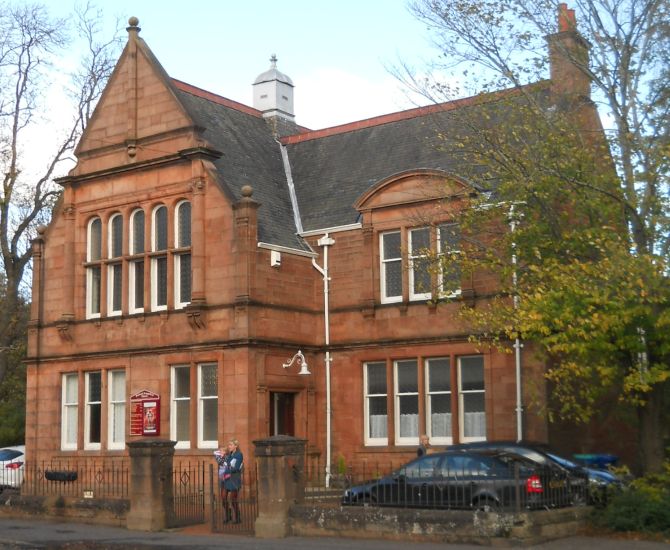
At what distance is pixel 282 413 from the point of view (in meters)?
28.7

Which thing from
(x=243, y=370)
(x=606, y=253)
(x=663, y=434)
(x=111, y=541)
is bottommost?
(x=111, y=541)

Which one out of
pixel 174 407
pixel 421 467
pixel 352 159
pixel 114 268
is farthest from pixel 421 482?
pixel 352 159

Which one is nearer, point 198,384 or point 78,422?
point 198,384

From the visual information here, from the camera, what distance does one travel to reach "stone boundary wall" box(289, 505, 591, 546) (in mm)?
17312

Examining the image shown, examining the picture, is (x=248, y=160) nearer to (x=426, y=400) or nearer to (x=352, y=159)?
(x=352, y=159)

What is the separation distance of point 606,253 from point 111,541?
10714mm

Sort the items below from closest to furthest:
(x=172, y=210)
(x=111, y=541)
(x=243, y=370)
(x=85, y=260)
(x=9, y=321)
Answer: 1. (x=111, y=541)
2. (x=243, y=370)
3. (x=172, y=210)
4. (x=85, y=260)
5. (x=9, y=321)

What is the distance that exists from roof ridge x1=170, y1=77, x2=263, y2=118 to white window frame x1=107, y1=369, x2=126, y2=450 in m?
8.67

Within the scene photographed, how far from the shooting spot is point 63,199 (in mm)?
31875

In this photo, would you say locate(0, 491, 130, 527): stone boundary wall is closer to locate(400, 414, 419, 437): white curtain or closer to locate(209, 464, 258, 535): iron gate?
locate(209, 464, 258, 535): iron gate

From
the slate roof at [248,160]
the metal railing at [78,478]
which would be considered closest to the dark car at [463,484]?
the slate roof at [248,160]

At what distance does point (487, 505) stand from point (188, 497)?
9.35 meters

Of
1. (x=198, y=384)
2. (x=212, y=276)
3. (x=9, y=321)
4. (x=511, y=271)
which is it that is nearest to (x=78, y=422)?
(x=198, y=384)

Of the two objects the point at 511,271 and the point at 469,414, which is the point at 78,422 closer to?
the point at 469,414
